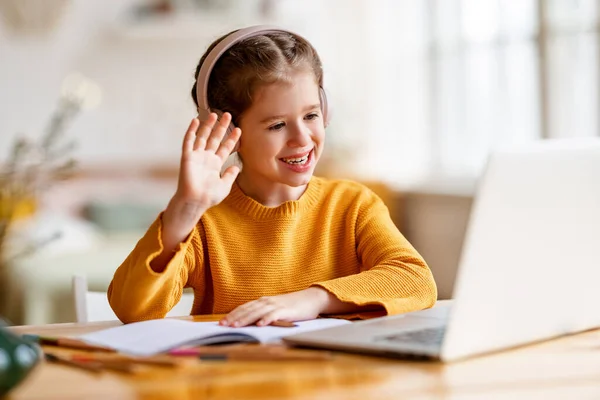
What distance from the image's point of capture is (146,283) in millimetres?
1315

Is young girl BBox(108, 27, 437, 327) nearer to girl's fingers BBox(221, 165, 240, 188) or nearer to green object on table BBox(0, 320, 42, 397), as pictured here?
girl's fingers BBox(221, 165, 240, 188)

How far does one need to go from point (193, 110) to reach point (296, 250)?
3.77 metres

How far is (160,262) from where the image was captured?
1340mm

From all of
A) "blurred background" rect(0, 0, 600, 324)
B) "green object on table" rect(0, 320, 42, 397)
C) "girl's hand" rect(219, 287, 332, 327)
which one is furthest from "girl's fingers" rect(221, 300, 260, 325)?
"blurred background" rect(0, 0, 600, 324)

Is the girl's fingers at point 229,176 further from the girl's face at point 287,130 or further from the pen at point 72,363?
the pen at point 72,363

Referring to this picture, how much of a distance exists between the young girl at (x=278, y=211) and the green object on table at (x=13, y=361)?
0.50 m

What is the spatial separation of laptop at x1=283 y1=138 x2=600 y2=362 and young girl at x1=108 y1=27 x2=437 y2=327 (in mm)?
287

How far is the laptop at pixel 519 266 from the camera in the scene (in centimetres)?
97

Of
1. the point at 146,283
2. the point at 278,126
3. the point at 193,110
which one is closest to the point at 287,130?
the point at 278,126

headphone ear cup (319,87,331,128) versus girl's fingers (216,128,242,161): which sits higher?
headphone ear cup (319,87,331,128)

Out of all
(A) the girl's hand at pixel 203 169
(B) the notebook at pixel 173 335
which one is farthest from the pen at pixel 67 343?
(A) the girl's hand at pixel 203 169

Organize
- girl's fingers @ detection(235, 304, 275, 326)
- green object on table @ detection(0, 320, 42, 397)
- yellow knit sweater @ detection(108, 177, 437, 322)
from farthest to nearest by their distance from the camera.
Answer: yellow knit sweater @ detection(108, 177, 437, 322)
girl's fingers @ detection(235, 304, 275, 326)
green object on table @ detection(0, 320, 42, 397)

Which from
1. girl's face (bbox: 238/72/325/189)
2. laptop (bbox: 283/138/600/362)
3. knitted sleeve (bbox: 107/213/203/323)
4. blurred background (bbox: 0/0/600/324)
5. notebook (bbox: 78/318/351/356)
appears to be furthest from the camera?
blurred background (bbox: 0/0/600/324)

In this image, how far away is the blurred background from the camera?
13.3 ft
